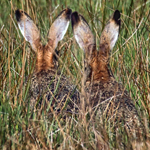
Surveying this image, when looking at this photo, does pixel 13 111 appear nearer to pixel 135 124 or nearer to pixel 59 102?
pixel 59 102

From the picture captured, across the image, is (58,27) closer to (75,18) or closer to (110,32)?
(75,18)

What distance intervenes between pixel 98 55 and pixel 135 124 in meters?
1.29

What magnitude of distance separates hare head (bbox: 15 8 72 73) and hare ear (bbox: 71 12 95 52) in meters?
0.27

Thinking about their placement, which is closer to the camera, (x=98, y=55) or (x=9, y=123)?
(x=9, y=123)

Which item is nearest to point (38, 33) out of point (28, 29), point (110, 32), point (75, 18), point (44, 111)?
point (28, 29)

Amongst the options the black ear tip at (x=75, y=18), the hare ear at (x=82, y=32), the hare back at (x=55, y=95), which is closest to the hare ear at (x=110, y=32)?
the hare ear at (x=82, y=32)

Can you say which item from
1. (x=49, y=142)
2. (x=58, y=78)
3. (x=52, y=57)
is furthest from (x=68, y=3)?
(x=49, y=142)

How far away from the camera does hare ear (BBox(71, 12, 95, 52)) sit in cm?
491

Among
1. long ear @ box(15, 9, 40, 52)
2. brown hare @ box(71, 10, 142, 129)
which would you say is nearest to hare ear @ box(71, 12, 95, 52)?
brown hare @ box(71, 10, 142, 129)

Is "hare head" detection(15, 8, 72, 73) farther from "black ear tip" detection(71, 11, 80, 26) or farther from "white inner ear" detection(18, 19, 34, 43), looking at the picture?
"black ear tip" detection(71, 11, 80, 26)

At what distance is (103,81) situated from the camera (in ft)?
14.7

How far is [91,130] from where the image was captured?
368 cm

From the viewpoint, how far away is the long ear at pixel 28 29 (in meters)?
5.16

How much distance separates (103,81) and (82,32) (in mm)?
765
